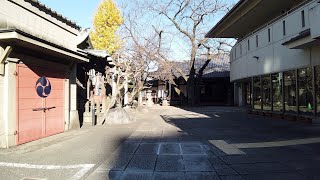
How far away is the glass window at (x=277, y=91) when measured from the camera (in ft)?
58.0

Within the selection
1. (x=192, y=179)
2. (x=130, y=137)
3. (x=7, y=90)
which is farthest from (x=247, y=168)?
(x=7, y=90)

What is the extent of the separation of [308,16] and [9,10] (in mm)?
10790

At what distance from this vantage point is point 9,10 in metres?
9.69

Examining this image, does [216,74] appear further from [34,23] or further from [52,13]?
[34,23]

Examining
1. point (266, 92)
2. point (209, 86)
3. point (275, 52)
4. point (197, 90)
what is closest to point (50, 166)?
point (275, 52)

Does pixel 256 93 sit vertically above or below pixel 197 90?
below

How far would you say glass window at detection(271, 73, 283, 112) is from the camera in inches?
696

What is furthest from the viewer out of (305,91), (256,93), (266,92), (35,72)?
(256,93)

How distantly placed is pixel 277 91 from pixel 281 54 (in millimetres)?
2283

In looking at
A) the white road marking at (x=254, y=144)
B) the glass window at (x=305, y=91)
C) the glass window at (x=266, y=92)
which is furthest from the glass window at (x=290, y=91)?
the white road marking at (x=254, y=144)

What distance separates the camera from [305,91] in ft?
49.0

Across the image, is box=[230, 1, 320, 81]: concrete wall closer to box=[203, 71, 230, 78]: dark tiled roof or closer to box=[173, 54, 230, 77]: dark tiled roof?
box=[203, 71, 230, 78]: dark tiled roof

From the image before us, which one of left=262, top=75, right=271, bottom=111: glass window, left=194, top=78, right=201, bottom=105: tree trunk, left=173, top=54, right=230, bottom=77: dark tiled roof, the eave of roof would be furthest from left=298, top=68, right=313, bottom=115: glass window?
left=173, top=54, right=230, bottom=77: dark tiled roof

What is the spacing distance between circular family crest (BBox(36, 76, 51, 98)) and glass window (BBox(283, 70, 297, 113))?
35.7 feet
